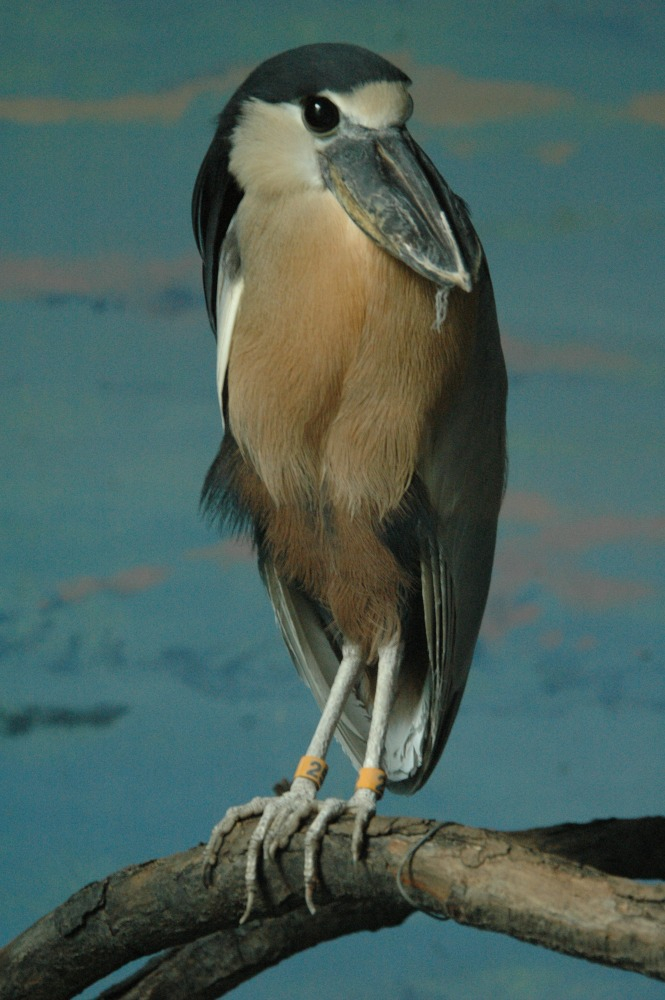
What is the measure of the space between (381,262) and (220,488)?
1.31 ft

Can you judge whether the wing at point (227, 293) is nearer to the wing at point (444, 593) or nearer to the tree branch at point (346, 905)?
the wing at point (444, 593)

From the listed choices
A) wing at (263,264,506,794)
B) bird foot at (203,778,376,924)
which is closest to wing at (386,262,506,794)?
wing at (263,264,506,794)

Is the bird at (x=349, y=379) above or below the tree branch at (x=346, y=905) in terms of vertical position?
above

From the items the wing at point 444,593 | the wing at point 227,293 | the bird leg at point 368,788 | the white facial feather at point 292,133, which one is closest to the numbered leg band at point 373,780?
the bird leg at point 368,788

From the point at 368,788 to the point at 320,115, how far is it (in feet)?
2.70

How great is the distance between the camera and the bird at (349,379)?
1417 millimetres

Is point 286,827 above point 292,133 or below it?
below

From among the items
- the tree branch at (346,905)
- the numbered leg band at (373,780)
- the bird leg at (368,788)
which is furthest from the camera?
the numbered leg band at (373,780)

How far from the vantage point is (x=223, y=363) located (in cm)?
157

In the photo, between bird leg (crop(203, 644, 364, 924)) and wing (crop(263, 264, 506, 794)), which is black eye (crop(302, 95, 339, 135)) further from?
bird leg (crop(203, 644, 364, 924))

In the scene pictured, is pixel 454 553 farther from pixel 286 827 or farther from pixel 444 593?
pixel 286 827

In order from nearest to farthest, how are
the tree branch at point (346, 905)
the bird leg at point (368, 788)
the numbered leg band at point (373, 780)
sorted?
the tree branch at point (346, 905), the bird leg at point (368, 788), the numbered leg band at point (373, 780)

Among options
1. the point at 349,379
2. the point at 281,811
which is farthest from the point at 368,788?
the point at 349,379

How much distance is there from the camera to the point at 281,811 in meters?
1.41
